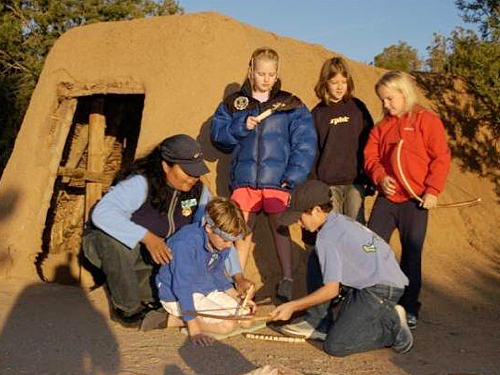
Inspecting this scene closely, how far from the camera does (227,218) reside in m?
4.31

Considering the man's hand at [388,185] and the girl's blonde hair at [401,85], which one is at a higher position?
the girl's blonde hair at [401,85]

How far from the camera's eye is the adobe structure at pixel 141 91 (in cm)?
640

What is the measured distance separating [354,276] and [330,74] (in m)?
1.61

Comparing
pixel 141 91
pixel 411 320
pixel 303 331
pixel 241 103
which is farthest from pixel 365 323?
pixel 141 91

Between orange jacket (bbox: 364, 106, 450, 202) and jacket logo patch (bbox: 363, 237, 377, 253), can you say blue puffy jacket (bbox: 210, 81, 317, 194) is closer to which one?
orange jacket (bbox: 364, 106, 450, 202)

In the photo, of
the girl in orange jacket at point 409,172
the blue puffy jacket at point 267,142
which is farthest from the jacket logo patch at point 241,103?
the girl in orange jacket at point 409,172

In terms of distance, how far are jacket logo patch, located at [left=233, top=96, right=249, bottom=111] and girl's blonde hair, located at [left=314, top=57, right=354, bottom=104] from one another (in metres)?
0.56

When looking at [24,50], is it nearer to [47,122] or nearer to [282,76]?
[47,122]

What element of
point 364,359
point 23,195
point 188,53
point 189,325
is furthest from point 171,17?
point 364,359

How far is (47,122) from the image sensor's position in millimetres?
7395

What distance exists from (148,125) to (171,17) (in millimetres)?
1213

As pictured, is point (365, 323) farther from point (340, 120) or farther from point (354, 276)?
point (340, 120)

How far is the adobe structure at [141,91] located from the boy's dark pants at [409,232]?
4.48 feet

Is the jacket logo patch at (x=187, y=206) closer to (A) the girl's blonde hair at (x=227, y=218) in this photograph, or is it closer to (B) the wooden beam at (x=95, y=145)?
(A) the girl's blonde hair at (x=227, y=218)
